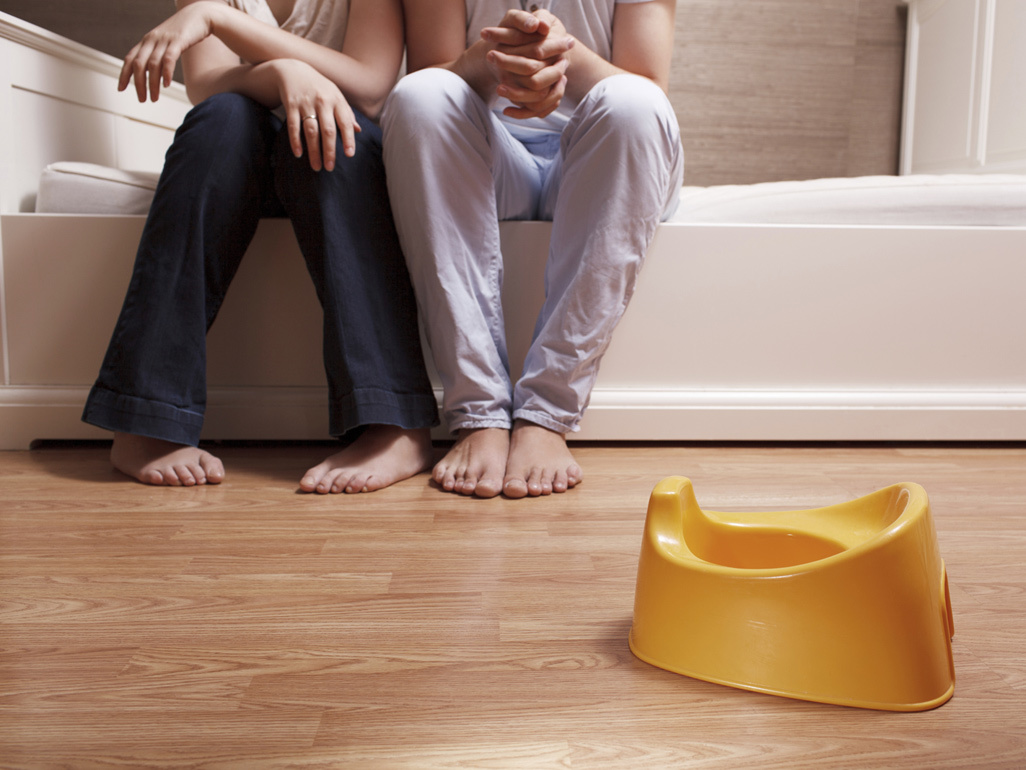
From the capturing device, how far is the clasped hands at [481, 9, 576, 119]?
819mm

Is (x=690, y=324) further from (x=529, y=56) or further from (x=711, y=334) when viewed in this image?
(x=529, y=56)

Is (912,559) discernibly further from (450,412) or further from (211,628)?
(450,412)

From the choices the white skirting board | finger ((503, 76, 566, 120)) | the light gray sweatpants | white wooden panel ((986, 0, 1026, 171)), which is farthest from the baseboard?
white wooden panel ((986, 0, 1026, 171))

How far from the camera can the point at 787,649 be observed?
1.39 ft

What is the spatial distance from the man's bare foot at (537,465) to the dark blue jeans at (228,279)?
12cm

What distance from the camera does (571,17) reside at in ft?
3.35

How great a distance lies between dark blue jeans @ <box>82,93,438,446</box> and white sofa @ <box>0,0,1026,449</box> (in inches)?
5.5

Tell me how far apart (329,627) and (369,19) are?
2.71ft

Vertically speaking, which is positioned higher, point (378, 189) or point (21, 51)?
point (21, 51)

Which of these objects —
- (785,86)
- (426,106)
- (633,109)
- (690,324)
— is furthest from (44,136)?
(785,86)

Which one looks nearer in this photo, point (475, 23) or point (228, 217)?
point (228, 217)

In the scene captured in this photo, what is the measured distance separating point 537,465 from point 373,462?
0.19m

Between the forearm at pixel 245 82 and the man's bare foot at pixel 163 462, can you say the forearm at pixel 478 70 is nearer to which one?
the forearm at pixel 245 82

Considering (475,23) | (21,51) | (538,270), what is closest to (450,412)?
(538,270)
